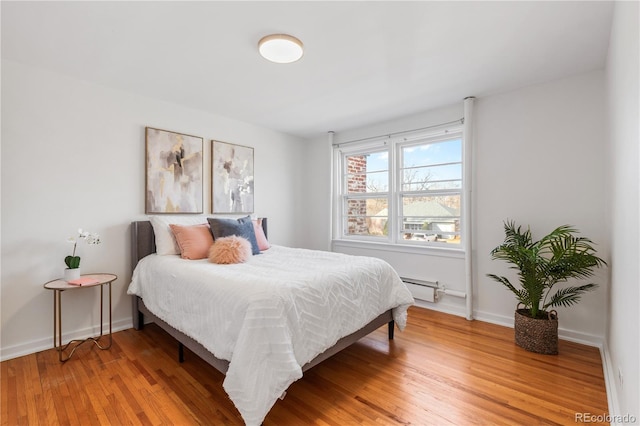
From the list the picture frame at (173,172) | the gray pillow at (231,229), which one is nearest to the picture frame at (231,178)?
the picture frame at (173,172)

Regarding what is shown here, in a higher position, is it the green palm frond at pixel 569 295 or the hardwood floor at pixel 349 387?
the green palm frond at pixel 569 295

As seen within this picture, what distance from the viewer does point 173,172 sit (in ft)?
10.3

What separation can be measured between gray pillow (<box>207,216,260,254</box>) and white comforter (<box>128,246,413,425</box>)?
0.39 metres

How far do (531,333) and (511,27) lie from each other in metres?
2.31

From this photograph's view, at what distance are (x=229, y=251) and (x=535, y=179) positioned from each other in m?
2.95

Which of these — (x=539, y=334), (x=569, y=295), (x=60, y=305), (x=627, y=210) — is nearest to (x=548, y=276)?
(x=569, y=295)

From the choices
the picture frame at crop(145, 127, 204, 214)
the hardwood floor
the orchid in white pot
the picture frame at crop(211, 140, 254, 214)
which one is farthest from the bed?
the picture frame at crop(211, 140, 254, 214)

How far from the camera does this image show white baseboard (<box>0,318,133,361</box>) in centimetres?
221

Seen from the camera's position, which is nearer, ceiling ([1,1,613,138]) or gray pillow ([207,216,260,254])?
ceiling ([1,1,613,138])

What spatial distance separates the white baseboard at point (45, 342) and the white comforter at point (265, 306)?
1.45 feet

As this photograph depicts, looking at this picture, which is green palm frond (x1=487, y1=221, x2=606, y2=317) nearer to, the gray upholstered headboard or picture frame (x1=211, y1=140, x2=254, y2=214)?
picture frame (x1=211, y1=140, x2=254, y2=214)

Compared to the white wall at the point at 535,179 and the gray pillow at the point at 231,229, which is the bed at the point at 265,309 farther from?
the white wall at the point at 535,179

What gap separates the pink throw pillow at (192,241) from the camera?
2615 mm

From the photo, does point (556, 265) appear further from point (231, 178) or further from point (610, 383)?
point (231, 178)
